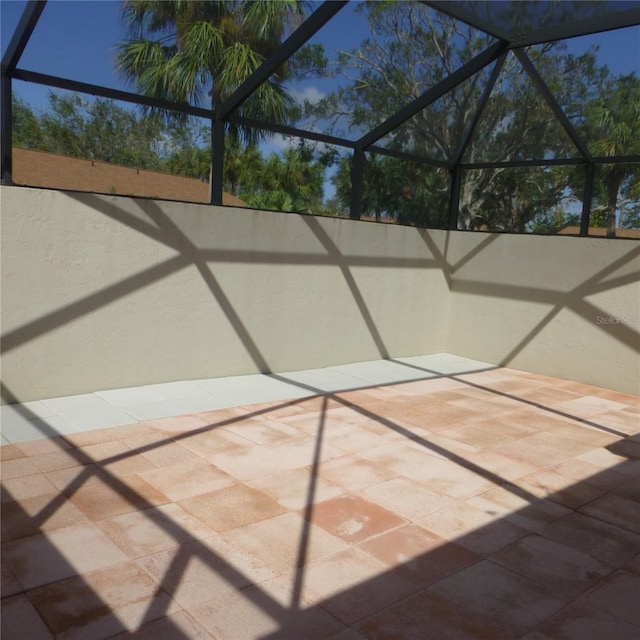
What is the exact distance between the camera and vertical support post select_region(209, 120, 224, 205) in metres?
6.08

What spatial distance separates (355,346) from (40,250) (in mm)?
3972

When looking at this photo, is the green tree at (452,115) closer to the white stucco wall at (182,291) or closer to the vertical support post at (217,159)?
the white stucco wall at (182,291)

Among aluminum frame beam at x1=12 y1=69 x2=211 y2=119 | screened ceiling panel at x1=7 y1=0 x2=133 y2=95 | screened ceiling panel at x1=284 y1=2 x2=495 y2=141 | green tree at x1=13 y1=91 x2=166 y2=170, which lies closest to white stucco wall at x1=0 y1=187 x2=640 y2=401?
green tree at x1=13 y1=91 x2=166 y2=170

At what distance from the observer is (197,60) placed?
852 cm

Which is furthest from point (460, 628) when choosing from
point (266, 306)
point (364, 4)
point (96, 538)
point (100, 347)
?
point (364, 4)

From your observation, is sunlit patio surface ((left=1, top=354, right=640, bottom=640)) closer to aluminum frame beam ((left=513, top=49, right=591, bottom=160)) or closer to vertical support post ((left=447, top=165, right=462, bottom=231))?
aluminum frame beam ((left=513, top=49, right=591, bottom=160))

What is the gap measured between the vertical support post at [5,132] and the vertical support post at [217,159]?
1.90 meters

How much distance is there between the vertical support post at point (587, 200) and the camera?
7.55m

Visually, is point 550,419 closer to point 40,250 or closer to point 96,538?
point 96,538

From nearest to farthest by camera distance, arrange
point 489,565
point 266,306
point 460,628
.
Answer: point 460,628 → point 489,565 → point 266,306

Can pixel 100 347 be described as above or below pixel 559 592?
above

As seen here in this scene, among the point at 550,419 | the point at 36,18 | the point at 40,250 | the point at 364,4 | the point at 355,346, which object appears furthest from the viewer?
the point at 355,346

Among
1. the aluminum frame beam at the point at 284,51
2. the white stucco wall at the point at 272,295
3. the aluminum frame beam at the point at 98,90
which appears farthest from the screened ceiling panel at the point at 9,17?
the aluminum frame beam at the point at 284,51

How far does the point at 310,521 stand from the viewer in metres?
3.25
